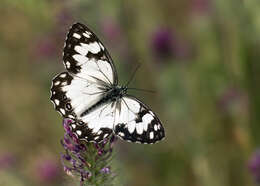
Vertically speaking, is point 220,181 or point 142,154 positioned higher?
point 142,154

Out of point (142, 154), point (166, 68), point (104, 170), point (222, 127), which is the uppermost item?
A: point (166, 68)

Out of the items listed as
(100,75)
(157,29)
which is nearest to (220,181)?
(157,29)

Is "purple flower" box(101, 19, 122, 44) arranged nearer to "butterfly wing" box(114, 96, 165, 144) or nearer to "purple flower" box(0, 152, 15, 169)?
"purple flower" box(0, 152, 15, 169)

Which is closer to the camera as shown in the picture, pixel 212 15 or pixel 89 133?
pixel 89 133

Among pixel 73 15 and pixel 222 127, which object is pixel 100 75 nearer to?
pixel 73 15

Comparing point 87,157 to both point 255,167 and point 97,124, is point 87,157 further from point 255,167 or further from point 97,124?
point 255,167

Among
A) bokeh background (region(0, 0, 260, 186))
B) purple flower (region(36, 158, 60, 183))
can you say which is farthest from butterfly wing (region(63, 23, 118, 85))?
purple flower (region(36, 158, 60, 183))
